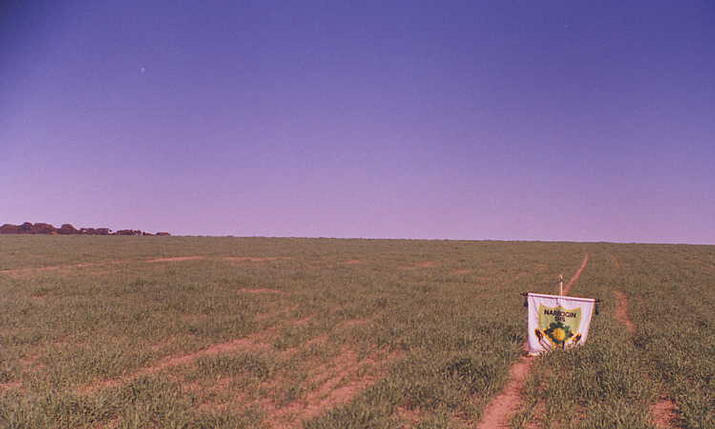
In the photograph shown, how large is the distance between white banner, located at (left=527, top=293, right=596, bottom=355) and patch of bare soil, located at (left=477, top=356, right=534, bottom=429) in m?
0.76

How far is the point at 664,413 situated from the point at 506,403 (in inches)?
78.8

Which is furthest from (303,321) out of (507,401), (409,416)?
(507,401)

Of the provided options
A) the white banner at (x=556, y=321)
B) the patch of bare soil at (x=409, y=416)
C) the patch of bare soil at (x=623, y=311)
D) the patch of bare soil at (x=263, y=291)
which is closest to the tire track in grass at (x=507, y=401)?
the white banner at (x=556, y=321)

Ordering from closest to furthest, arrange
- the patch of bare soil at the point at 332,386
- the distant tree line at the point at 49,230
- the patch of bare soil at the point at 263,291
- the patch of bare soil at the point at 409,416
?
the patch of bare soil at the point at 409,416 < the patch of bare soil at the point at 332,386 < the patch of bare soil at the point at 263,291 < the distant tree line at the point at 49,230

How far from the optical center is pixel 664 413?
513cm

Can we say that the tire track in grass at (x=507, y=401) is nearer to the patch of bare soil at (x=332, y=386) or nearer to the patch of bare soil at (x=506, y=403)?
the patch of bare soil at (x=506, y=403)

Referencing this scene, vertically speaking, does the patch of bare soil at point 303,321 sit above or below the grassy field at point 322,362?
below

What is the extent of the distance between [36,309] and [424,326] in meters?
10.7

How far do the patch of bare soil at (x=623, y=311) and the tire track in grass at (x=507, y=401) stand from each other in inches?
181

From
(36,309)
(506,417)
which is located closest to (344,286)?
(36,309)

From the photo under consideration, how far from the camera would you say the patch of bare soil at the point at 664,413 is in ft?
15.8

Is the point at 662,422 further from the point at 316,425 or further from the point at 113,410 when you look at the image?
the point at 113,410

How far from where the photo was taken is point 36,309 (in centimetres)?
1083

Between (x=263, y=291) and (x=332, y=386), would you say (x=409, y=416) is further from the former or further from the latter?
(x=263, y=291)
